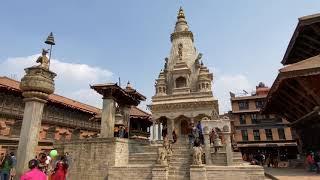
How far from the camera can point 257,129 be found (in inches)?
1594

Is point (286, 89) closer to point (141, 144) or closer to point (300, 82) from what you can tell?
point (300, 82)

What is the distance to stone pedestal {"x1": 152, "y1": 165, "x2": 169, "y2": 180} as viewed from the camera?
1465 cm

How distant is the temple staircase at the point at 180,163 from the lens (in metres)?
14.9

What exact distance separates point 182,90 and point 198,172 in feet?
46.6

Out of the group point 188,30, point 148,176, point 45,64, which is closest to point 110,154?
point 148,176

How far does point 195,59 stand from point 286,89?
45.2 ft

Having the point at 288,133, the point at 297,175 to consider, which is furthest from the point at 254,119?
the point at 297,175

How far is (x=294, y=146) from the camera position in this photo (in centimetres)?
3791

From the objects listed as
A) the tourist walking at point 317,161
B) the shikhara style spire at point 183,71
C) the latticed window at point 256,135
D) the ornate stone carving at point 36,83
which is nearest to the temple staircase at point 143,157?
the tourist walking at point 317,161

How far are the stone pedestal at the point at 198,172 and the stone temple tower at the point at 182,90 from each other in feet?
35.9

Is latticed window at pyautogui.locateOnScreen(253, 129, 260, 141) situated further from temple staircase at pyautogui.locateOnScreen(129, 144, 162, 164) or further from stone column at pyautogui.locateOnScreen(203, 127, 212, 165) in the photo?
stone column at pyautogui.locateOnScreen(203, 127, 212, 165)

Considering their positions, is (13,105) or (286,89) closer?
(286,89)

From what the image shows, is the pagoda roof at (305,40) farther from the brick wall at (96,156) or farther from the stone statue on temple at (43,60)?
the stone statue on temple at (43,60)

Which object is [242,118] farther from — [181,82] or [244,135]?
[181,82]
